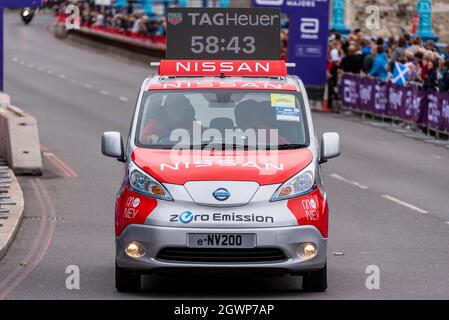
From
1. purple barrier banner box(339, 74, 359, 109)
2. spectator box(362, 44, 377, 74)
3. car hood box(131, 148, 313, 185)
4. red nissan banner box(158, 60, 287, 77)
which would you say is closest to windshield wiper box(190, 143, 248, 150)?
car hood box(131, 148, 313, 185)

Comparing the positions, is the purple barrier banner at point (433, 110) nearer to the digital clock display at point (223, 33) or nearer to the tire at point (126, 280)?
the digital clock display at point (223, 33)

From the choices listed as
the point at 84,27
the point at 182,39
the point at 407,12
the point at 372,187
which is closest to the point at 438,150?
Answer: the point at 372,187

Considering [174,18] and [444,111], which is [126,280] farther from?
[444,111]

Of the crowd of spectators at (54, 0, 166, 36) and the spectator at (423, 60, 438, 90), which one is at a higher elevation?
the spectator at (423, 60, 438, 90)

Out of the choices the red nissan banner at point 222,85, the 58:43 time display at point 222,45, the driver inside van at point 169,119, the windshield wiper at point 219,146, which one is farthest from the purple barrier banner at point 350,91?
the windshield wiper at point 219,146

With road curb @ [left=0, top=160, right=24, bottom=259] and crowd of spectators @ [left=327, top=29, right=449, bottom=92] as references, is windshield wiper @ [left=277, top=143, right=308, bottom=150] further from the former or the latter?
crowd of spectators @ [left=327, top=29, right=449, bottom=92]

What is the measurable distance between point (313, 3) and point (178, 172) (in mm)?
27762

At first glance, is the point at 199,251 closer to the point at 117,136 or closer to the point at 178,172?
the point at 178,172

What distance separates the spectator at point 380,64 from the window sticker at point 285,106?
21.3 metres

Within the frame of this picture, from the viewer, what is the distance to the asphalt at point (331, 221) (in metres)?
13.1

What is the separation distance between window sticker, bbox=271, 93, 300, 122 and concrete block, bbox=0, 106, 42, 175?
10576 mm

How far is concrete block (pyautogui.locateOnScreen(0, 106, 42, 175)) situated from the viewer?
77.2 ft

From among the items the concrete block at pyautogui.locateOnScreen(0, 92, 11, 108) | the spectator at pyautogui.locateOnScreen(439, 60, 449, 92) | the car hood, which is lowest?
the concrete block at pyautogui.locateOnScreen(0, 92, 11, 108)

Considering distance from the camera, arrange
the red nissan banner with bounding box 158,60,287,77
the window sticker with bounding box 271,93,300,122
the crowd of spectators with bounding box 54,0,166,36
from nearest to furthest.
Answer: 1. the window sticker with bounding box 271,93,300,122
2. the red nissan banner with bounding box 158,60,287,77
3. the crowd of spectators with bounding box 54,0,166,36
